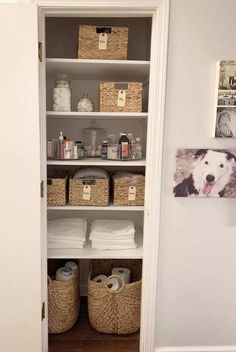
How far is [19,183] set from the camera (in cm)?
159

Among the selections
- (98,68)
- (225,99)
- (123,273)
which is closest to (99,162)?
(98,68)

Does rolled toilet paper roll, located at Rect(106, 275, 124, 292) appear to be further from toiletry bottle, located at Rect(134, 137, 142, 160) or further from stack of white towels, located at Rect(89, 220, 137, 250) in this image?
toiletry bottle, located at Rect(134, 137, 142, 160)

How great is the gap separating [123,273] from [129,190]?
2.31ft

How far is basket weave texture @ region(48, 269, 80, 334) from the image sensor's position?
1982 millimetres

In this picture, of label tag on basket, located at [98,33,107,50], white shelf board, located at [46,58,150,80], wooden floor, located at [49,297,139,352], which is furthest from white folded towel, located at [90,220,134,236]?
label tag on basket, located at [98,33,107,50]

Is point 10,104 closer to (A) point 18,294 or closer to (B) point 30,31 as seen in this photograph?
(B) point 30,31

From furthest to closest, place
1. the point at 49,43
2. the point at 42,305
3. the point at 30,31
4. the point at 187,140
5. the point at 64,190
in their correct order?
1. the point at 49,43
2. the point at 64,190
3. the point at 42,305
4. the point at 187,140
5. the point at 30,31

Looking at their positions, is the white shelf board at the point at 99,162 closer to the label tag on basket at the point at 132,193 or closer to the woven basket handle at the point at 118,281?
the label tag on basket at the point at 132,193

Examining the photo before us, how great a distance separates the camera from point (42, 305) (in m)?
1.76

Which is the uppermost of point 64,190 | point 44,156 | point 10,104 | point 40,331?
point 10,104

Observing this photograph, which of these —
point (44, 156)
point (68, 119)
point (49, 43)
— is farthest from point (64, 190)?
point (49, 43)

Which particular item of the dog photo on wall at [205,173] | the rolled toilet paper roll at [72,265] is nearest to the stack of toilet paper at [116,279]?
the rolled toilet paper roll at [72,265]

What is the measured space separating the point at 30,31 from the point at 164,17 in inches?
27.2

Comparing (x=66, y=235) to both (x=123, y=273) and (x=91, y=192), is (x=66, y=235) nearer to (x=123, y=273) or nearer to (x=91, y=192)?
(x=91, y=192)
